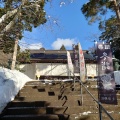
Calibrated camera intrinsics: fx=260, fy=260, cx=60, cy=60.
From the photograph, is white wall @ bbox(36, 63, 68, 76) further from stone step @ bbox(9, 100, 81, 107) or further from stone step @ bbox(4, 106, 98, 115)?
A: stone step @ bbox(4, 106, 98, 115)

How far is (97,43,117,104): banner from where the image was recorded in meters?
5.47

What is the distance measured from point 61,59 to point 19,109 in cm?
1713

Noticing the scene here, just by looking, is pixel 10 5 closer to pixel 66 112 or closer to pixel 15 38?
pixel 15 38

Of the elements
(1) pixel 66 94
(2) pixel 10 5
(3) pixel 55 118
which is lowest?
(3) pixel 55 118

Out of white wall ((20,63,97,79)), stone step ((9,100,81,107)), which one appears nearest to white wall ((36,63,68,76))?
white wall ((20,63,97,79))

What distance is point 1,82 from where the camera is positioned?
348 inches

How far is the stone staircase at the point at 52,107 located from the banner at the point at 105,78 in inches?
73.4

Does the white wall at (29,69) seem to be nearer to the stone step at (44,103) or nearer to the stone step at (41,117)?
the stone step at (44,103)

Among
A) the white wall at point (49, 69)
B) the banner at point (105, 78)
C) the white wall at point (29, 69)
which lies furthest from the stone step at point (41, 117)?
the white wall at point (49, 69)

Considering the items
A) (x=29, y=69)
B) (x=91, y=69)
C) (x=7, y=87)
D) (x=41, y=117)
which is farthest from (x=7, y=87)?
(x=91, y=69)

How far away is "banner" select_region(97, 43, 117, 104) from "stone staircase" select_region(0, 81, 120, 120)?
1865 millimetres

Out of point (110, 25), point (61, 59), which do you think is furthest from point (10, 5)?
point (61, 59)

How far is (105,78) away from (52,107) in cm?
265

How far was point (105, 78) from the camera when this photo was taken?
5527 mm
